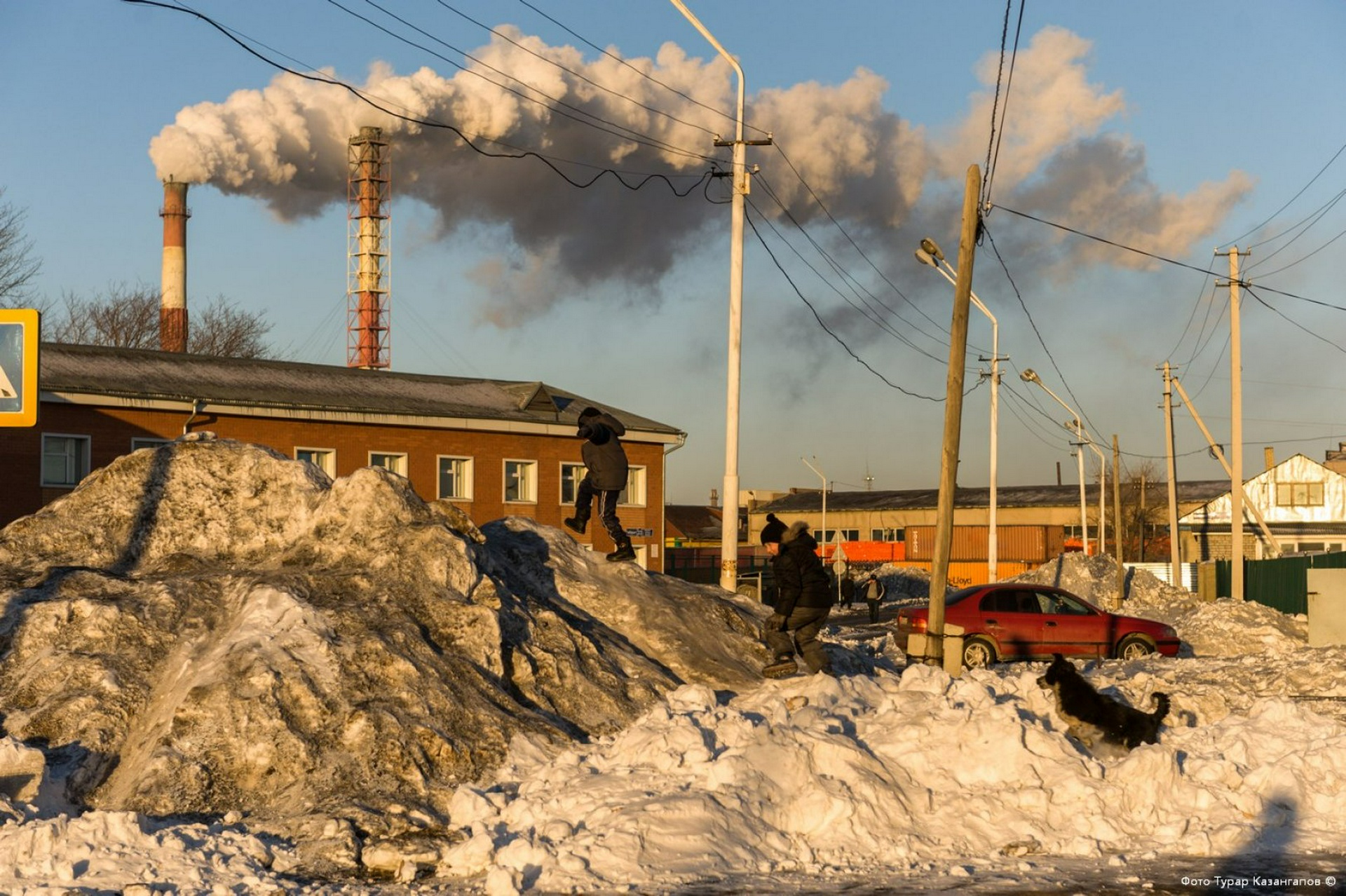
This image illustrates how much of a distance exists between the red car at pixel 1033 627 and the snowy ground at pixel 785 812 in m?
9.52

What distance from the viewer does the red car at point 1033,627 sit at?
24.1m

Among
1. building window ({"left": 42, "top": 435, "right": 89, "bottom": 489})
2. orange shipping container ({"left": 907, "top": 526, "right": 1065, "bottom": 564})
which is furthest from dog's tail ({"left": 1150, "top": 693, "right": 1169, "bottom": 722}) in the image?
orange shipping container ({"left": 907, "top": 526, "right": 1065, "bottom": 564})

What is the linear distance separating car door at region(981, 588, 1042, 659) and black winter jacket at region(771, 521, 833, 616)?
9910mm

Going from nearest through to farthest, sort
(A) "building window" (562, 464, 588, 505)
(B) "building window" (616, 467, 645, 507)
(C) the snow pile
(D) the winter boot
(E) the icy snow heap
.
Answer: (C) the snow pile
(E) the icy snow heap
(D) the winter boot
(A) "building window" (562, 464, 588, 505)
(B) "building window" (616, 467, 645, 507)

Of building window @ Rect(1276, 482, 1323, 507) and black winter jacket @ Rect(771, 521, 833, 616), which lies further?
building window @ Rect(1276, 482, 1323, 507)

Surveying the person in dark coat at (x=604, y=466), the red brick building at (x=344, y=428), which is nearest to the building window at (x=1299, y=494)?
the red brick building at (x=344, y=428)

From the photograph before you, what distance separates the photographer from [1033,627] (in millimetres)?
24453

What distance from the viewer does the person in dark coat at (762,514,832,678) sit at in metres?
15.0

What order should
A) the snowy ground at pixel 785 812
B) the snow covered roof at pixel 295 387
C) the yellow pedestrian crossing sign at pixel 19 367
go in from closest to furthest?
the snowy ground at pixel 785 812 < the yellow pedestrian crossing sign at pixel 19 367 < the snow covered roof at pixel 295 387

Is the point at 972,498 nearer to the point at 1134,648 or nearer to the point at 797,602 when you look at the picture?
the point at 1134,648

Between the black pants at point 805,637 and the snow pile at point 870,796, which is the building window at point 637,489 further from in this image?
the snow pile at point 870,796

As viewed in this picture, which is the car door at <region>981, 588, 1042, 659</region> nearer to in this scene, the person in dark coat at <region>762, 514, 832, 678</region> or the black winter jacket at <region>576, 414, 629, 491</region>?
the black winter jacket at <region>576, 414, 629, 491</region>

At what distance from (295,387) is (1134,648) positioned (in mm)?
27103

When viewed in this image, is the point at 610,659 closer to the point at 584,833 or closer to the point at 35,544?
the point at 584,833
